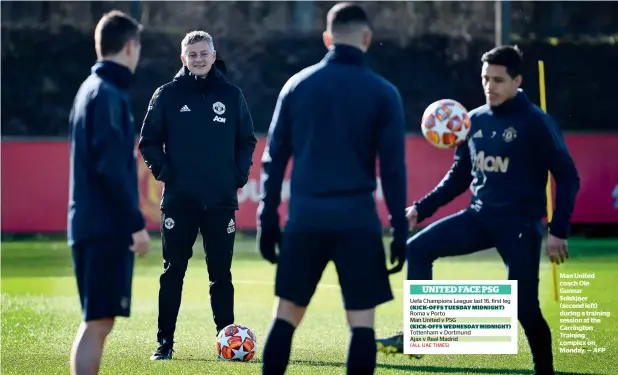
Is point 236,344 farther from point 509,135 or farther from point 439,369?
point 509,135

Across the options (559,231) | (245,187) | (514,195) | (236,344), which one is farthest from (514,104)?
(245,187)

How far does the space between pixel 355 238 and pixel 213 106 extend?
255 centimetres

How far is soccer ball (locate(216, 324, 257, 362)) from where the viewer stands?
8031 millimetres

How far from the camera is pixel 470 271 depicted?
1488 centimetres

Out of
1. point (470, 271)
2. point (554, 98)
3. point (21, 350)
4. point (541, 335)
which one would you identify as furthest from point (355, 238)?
point (554, 98)

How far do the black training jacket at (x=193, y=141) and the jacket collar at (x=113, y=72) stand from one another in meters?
2.16

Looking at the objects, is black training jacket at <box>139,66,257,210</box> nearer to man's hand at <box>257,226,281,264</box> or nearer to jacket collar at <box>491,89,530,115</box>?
jacket collar at <box>491,89,530,115</box>

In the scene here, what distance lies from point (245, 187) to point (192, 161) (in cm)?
1193

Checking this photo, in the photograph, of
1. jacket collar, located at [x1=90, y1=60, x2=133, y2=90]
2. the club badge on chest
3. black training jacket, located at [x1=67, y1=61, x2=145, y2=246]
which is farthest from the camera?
the club badge on chest

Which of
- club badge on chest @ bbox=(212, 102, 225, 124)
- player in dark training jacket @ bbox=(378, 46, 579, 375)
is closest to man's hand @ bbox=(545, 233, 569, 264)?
player in dark training jacket @ bbox=(378, 46, 579, 375)

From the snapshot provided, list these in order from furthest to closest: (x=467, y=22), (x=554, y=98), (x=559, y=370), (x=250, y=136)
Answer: (x=467, y=22) → (x=554, y=98) → (x=250, y=136) → (x=559, y=370)

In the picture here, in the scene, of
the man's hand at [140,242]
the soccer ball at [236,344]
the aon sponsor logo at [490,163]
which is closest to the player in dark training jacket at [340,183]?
the man's hand at [140,242]

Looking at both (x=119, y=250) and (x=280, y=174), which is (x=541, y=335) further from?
(x=119, y=250)

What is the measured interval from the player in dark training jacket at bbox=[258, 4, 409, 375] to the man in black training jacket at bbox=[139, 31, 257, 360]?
84.4 inches
